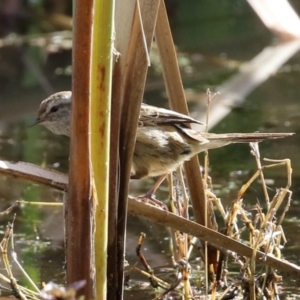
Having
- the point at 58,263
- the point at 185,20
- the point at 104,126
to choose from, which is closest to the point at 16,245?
the point at 58,263

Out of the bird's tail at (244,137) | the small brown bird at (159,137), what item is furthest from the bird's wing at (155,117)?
the bird's tail at (244,137)

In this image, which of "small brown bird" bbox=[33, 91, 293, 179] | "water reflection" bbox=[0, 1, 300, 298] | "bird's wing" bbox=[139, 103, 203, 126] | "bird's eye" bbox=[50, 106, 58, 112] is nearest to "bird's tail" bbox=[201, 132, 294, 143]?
"small brown bird" bbox=[33, 91, 293, 179]

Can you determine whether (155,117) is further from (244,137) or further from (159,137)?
(244,137)

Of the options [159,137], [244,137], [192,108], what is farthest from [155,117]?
[192,108]

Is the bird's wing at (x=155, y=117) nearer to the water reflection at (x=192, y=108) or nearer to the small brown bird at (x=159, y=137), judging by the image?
the small brown bird at (x=159, y=137)

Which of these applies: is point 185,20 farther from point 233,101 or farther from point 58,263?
point 58,263

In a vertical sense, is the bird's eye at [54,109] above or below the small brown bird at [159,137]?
above

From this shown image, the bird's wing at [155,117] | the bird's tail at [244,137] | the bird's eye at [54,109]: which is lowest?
the bird's tail at [244,137]

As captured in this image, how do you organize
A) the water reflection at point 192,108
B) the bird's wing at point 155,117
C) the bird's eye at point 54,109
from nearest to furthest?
the bird's wing at point 155,117, the bird's eye at point 54,109, the water reflection at point 192,108
